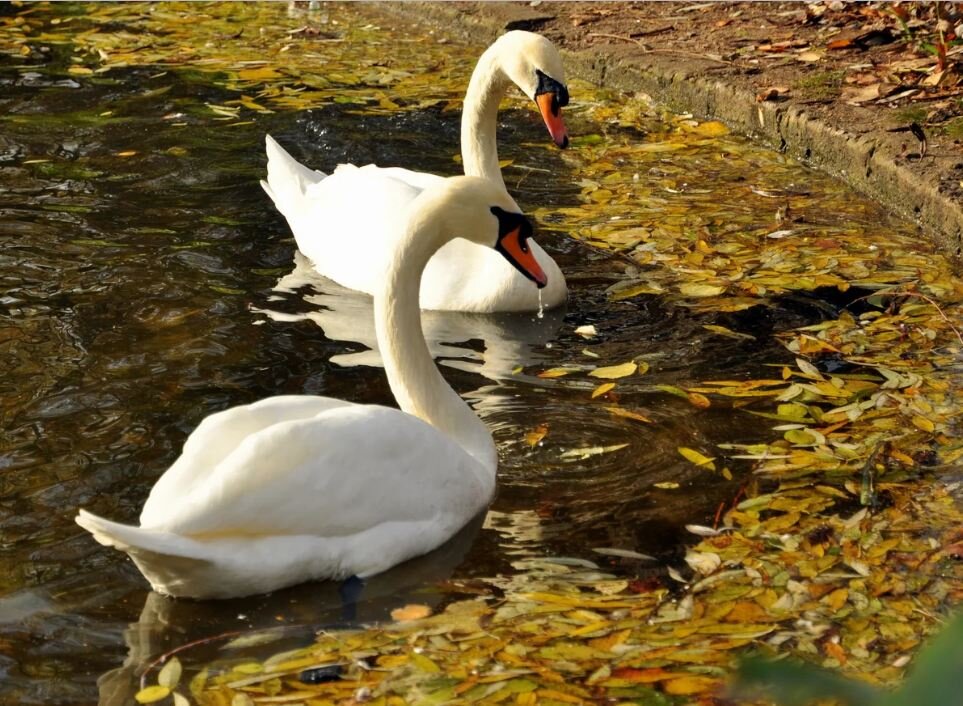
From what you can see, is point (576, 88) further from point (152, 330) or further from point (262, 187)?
point (152, 330)

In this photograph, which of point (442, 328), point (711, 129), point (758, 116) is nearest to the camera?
point (442, 328)

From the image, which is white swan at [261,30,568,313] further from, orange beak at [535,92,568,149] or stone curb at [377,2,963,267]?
stone curb at [377,2,963,267]

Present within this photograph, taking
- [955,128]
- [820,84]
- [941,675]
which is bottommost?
[955,128]

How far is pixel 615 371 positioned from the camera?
16.6 feet

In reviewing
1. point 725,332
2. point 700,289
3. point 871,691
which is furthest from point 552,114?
point 871,691

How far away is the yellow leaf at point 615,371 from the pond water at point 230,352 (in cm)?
10

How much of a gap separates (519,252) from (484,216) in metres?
0.19

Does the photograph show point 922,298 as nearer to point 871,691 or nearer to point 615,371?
point 615,371

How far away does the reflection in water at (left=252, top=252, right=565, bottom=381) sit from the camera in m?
5.31

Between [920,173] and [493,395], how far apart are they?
2768 millimetres

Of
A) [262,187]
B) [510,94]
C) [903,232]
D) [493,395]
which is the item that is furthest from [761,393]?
[510,94]

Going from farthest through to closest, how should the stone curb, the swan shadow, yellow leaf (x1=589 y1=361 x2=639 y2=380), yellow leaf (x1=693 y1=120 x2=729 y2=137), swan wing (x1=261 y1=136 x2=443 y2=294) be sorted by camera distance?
yellow leaf (x1=693 y1=120 x2=729 y2=137), the stone curb, swan wing (x1=261 y1=136 x2=443 y2=294), yellow leaf (x1=589 y1=361 x2=639 y2=380), the swan shadow

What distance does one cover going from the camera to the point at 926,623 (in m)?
3.34

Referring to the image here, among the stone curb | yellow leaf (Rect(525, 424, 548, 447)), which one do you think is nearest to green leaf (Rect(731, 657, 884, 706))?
yellow leaf (Rect(525, 424, 548, 447))
